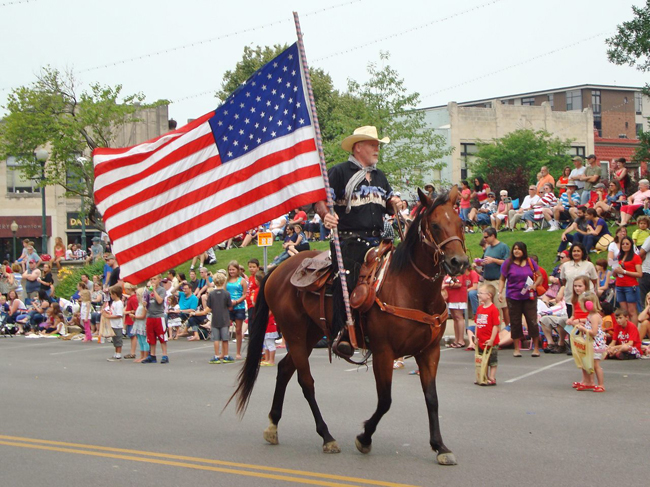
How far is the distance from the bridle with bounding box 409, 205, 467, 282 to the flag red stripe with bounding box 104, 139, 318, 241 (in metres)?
1.49

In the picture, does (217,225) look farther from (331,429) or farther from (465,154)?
(465,154)

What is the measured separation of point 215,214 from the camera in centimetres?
832

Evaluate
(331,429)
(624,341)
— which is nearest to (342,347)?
(331,429)

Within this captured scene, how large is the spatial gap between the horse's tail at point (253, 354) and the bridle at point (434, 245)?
7.36ft

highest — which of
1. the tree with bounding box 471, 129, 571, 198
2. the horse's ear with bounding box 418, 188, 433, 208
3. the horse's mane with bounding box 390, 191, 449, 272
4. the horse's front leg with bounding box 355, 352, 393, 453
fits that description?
the tree with bounding box 471, 129, 571, 198

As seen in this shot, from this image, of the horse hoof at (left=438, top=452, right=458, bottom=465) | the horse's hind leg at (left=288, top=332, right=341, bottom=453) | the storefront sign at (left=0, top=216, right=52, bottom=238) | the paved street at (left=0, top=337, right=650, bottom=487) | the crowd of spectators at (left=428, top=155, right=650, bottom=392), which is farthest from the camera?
the storefront sign at (left=0, top=216, right=52, bottom=238)

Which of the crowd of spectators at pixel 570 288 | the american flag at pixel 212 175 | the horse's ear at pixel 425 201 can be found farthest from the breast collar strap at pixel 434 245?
the crowd of spectators at pixel 570 288

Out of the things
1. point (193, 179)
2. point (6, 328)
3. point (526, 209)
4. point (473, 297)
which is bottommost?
point (6, 328)

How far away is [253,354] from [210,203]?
5.59ft

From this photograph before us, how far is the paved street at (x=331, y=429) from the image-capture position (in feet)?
22.5

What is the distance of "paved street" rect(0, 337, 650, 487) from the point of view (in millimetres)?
6844

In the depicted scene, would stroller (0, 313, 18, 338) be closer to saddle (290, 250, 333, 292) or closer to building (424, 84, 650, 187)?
saddle (290, 250, 333, 292)

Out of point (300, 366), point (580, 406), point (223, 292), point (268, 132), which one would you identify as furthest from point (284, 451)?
point (223, 292)

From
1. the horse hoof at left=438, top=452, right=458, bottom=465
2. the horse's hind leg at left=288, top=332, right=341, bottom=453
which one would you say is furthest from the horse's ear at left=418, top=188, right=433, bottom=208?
the horse hoof at left=438, top=452, right=458, bottom=465
